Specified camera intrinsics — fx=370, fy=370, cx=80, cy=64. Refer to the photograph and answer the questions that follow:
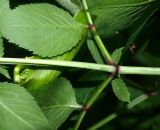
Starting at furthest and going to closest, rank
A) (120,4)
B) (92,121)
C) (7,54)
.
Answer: (92,121) < (7,54) < (120,4)

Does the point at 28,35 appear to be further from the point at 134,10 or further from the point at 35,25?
the point at 134,10

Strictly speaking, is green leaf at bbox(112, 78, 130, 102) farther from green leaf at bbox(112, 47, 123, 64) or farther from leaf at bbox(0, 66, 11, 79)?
Answer: leaf at bbox(0, 66, 11, 79)

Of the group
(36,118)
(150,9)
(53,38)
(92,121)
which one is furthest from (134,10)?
(92,121)

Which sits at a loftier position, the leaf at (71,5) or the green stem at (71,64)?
the leaf at (71,5)

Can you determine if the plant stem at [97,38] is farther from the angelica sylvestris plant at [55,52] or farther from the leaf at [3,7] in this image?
the leaf at [3,7]

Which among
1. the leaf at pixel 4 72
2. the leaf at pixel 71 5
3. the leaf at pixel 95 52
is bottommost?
the leaf at pixel 95 52

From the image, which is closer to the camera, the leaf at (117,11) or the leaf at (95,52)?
the leaf at (117,11)

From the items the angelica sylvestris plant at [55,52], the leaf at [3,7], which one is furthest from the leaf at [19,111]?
the leaf at [3,7]

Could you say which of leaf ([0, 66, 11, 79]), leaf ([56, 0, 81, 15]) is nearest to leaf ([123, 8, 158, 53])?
leaf ([56, 0, 81, 15])
